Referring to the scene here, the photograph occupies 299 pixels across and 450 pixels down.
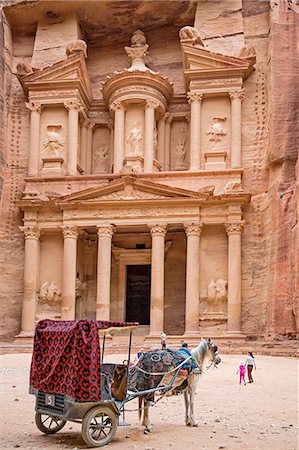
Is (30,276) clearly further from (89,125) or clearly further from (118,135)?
(89,125)

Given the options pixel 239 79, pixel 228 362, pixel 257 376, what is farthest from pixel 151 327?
pixel 239 79

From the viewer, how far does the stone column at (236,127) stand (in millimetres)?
32844

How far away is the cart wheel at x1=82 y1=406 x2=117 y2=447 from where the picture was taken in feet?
33.1

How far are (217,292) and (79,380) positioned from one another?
69.9ft

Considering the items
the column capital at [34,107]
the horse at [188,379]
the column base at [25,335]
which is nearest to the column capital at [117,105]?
the column capital at [34,107]

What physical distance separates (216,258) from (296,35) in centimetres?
1216

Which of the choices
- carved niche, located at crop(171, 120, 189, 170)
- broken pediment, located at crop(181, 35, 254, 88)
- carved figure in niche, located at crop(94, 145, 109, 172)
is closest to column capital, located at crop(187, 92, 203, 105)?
broken pediment, located at crop(181, 35, 254, 88)

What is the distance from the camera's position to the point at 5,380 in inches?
749

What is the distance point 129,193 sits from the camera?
103ft

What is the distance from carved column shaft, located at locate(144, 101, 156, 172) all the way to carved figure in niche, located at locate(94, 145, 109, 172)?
3866 mm

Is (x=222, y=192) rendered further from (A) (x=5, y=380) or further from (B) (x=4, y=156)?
(A) (x=5, y=380)

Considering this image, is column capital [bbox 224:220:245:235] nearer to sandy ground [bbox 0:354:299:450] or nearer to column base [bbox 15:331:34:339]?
A: column base [bbox 15:331:34:339]

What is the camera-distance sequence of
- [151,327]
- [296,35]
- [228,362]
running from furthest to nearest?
[296,35]
[151,327]
[228,362]

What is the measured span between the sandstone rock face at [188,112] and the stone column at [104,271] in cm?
298
